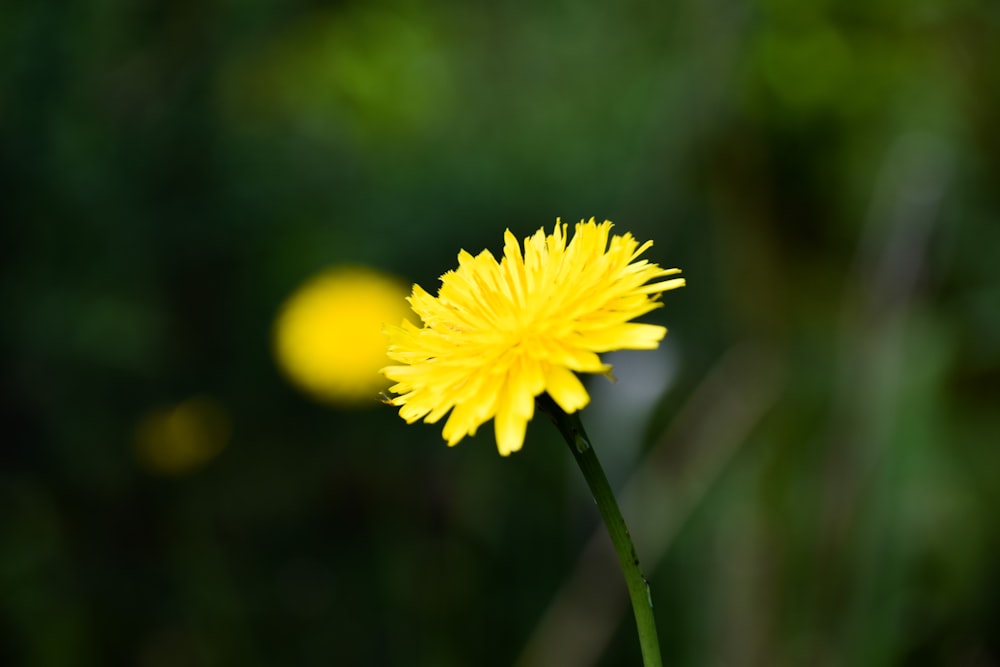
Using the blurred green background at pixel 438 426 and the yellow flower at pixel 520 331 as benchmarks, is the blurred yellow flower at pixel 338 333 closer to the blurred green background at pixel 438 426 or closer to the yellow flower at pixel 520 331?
the blurred green background at pixel 438 426

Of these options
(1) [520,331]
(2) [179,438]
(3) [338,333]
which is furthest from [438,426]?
(1) [520,331]

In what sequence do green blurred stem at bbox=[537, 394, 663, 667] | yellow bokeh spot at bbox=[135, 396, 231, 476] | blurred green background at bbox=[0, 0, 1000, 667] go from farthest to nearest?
yellow bokeh spot at bbox=[135, 396, 231, 476] < blurred green background at bbox=[0, 0, 1000, 667] < green blurred stem at bbox=[537, 394, 663, 667]

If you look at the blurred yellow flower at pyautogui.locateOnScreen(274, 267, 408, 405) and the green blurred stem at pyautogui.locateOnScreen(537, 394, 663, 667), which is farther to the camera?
the blurred yellow flower at pyautogui.locateOnScreen(274, 267, 408, 405)

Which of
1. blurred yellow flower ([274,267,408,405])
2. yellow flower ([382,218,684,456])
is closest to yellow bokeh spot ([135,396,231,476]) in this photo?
blurred yellow flower ([274,267,408,405])

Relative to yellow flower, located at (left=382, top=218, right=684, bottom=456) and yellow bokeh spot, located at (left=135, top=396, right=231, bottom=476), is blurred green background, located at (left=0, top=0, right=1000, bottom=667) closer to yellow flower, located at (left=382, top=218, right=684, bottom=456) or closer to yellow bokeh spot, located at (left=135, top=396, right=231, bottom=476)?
yellow bokeh spot, located at (left=135, top=396, right=231, bottom=476)

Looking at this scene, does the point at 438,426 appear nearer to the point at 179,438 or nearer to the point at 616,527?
the point at 179,438
